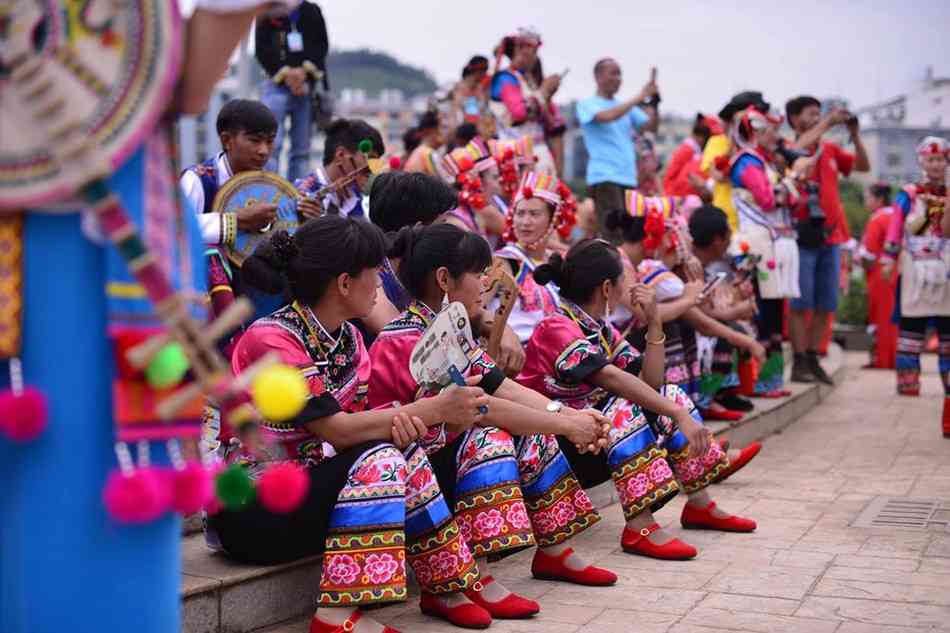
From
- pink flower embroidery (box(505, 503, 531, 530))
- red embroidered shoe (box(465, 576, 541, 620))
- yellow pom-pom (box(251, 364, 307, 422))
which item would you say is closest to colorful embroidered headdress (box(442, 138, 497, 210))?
pink flower embroidery (box(505, 503, 531, 530))

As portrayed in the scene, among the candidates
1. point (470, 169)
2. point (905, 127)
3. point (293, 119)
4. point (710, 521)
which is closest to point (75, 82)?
point (710, 521)

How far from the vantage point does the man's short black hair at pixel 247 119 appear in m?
5.17

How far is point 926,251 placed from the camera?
8469 mm

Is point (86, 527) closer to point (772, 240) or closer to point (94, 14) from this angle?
point (94, 14)

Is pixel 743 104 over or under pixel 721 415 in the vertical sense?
over

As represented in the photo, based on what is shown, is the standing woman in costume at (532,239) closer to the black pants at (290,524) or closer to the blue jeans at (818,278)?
the black pants at (290,524)

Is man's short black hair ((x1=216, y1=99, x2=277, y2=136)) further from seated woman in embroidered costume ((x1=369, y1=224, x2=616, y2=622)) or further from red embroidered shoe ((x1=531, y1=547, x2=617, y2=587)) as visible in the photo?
red embroidered shoe ((x1=531, y1=547, x2=617, y2=587))

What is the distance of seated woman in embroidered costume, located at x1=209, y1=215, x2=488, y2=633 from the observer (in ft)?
11.5

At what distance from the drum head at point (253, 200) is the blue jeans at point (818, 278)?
565cm

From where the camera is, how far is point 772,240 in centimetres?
880

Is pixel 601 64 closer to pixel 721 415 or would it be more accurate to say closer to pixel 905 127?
pixel 721 415

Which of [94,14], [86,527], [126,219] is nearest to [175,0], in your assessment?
[94,14]

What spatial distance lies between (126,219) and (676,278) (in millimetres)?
5172

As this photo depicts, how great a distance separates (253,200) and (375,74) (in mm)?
99653
